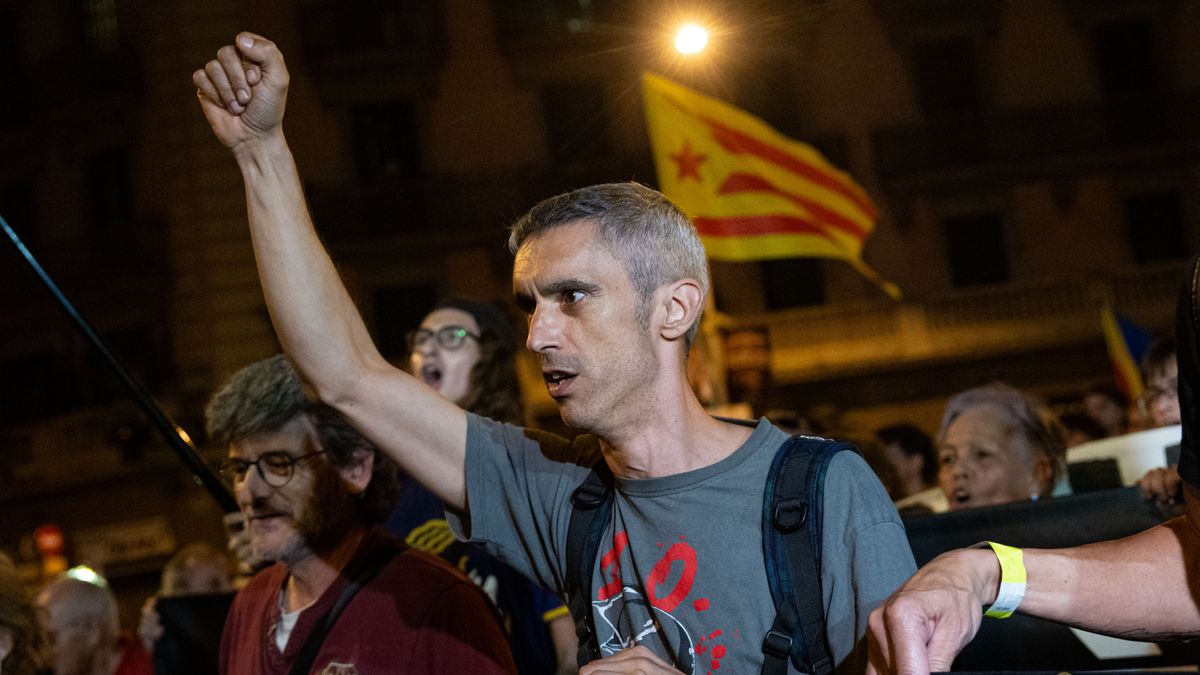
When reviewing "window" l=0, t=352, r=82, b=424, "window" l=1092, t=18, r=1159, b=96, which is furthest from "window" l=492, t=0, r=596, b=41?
"window" l=0, t=352, r=82, b=424

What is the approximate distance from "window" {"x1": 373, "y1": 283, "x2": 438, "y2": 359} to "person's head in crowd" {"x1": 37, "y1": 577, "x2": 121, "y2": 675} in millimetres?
15879

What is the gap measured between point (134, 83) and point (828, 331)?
451 inches

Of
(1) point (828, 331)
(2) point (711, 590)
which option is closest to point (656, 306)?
(2) point (711, 590)

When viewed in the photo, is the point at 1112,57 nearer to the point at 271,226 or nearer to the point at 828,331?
the point at 828,331

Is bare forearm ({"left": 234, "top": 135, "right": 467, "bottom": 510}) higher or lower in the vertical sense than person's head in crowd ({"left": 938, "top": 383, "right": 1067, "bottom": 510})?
higher

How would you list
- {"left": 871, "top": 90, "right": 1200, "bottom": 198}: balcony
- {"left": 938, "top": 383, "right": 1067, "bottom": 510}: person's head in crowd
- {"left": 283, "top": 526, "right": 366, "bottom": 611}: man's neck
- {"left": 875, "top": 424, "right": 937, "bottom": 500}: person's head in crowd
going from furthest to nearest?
{"left": 871, "top": 90, "right": 1200, "bottom": 198}: balcony, {"left": 875, "top": 424, "right": 937, "bottom": 500}: person's head in crowd, {"left": 938, "top": 383, "right": 1067, "bottom": 510}: person's head in crowd, {"left": 283, "top": 526, "right": 366, "bottom": 611}: man's neck

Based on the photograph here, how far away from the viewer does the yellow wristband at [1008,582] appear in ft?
6.61

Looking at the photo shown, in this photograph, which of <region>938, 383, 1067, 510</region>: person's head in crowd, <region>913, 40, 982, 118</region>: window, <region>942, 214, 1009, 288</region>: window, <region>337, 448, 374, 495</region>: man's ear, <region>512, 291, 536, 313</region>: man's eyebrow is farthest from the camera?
<region>913, 40, 982, 118</region>: window

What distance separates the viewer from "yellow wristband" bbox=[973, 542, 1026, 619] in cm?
201

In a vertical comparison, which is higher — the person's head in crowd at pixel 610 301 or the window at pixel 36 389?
the window at pixel 36 389

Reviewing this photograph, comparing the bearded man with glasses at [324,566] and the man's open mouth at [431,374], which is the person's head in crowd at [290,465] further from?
the man's open mouth at [431,374]

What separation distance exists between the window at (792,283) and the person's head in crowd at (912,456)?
47.6ft

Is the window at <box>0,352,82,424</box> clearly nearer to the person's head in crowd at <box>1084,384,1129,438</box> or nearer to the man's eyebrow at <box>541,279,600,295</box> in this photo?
the person's head in crowd at <box>1084,384,1129,438</box>

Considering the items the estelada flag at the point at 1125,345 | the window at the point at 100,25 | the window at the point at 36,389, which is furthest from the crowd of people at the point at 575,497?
the window at the point at 100,25
